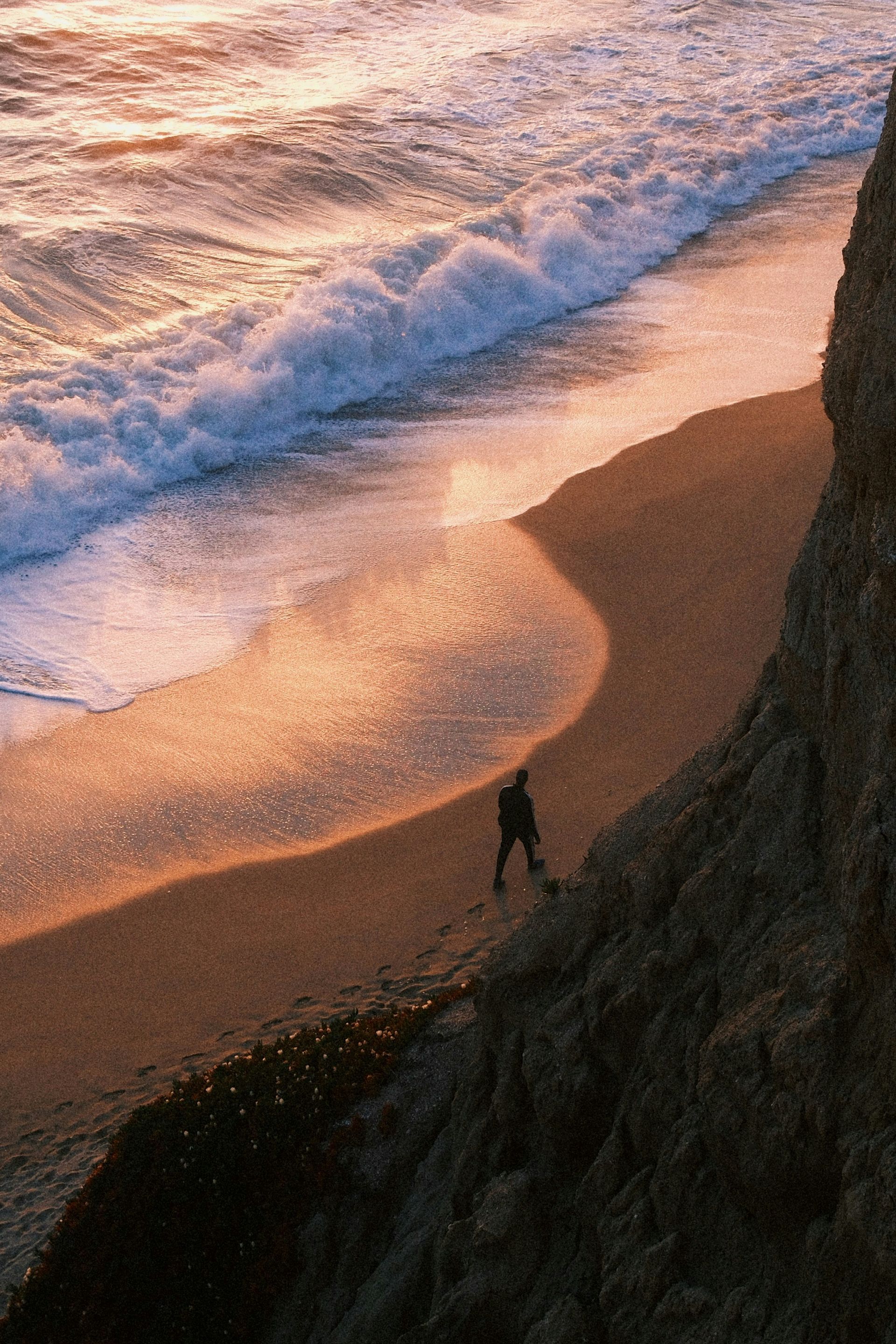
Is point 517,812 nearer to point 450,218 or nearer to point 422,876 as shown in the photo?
point 422,876

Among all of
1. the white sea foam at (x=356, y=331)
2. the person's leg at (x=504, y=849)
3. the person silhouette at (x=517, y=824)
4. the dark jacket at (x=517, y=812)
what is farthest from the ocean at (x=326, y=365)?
the dark jacket at (x=517, y=812)

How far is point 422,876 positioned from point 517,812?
42.0 inches

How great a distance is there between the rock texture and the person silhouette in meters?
3.49

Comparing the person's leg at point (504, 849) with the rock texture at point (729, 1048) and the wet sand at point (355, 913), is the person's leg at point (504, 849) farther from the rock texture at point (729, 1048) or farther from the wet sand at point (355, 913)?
the rock texture at point (729, 1048)

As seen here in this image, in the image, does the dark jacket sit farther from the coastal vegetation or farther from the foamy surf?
the foamy surf

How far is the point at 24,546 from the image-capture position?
58.3 feet

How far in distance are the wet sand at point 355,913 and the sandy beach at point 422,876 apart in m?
0.02

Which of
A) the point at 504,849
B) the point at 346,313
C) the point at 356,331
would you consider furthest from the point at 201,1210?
the point at 346,313

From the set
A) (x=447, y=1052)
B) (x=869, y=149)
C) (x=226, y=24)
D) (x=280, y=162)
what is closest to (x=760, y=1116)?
Result: (x=447, y=1052)

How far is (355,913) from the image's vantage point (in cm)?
1114

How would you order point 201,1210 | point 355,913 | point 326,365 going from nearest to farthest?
1. point 201,1210
2. point 355,913
3. point 326,365

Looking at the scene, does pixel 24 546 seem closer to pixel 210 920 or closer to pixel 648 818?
pixel 210 920

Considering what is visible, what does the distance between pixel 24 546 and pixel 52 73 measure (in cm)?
2169

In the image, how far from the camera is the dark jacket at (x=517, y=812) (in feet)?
36.6
